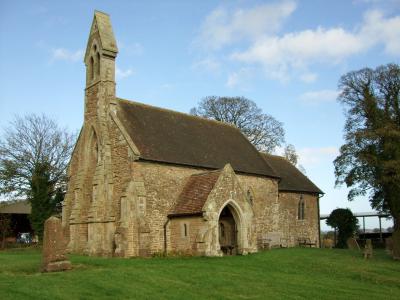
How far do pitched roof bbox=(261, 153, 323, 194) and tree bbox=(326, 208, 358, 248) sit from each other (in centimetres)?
312

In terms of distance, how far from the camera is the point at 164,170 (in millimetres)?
26984

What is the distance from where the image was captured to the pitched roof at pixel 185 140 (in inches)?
1088

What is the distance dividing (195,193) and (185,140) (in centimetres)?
557

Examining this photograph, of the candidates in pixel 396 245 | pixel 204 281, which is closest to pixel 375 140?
pixel 396 245

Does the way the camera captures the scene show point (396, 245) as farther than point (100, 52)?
No

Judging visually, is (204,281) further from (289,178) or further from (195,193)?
(289,178)

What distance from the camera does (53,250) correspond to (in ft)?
58.0

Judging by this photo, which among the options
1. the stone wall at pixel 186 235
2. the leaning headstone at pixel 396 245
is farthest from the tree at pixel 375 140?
the stone wall at pixel 186 235

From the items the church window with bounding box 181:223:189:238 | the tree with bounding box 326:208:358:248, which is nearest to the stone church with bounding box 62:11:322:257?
the church window with bounding box 181:223:189:238

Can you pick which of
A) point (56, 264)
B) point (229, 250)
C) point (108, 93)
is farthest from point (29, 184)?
point (56, 264)

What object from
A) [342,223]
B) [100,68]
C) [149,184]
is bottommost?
[342,223]

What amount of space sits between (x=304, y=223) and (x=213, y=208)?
16.8 metres

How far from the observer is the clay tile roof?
2539cm

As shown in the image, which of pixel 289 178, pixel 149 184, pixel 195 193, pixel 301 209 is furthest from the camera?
pixel 289 178
